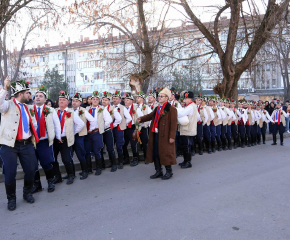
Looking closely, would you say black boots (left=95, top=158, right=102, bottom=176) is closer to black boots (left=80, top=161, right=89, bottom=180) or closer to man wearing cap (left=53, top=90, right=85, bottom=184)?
black boots (left=80, top=161, right=89, bottom=180)

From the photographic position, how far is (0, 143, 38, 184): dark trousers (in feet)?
16.5

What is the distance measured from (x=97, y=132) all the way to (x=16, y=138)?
2629mm

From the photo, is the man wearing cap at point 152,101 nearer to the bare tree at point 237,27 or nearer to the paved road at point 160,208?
the paved road at point 160,208

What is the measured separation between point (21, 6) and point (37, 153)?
6.58m

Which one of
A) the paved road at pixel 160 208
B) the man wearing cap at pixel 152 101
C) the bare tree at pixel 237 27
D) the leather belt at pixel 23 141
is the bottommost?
the paved road at pixel 160 208

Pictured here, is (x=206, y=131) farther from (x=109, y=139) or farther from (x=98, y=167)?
(x=98, y=167)

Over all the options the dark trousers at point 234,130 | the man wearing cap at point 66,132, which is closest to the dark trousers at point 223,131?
the dark trousers at point 234,130

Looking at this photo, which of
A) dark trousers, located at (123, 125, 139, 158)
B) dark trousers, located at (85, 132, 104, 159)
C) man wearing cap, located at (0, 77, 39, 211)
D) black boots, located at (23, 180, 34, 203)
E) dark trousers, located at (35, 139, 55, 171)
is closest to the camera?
man wearing cap, located at (0, 77, 39, 211)

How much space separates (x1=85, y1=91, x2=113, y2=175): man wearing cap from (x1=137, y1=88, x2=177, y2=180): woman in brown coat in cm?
114

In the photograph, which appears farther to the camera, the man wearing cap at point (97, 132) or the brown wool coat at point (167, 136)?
the man wearing cap at point (97, 132)

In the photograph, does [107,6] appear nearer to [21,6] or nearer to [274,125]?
[21,6]

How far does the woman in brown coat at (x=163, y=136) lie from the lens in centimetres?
675

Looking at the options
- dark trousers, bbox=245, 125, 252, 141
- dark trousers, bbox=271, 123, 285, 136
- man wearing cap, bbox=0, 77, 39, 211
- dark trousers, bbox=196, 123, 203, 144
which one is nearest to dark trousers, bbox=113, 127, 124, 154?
man wearing cap, bbox=0, 77, 39, 211

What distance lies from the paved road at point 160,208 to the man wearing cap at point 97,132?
0.56 m
